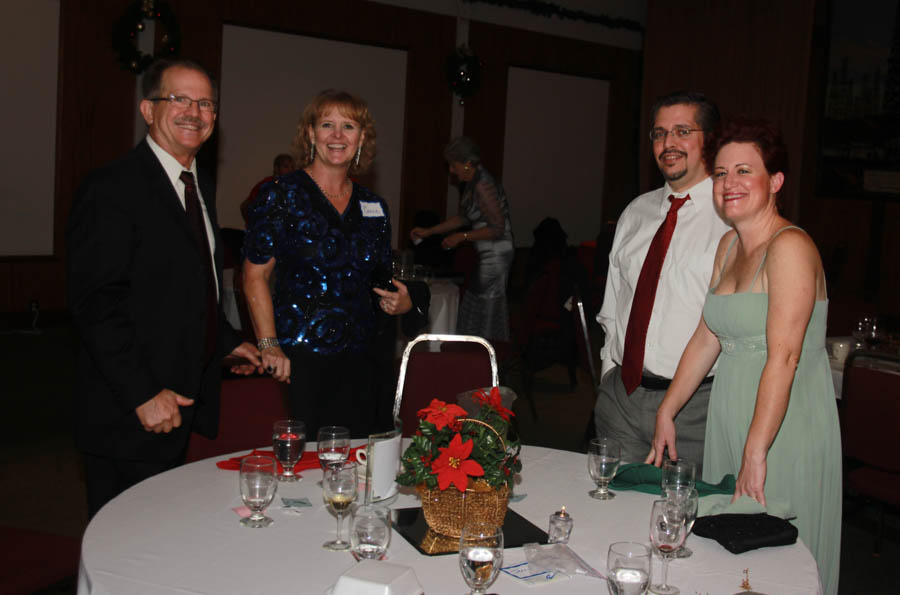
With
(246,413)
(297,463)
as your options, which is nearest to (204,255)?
(246,413)

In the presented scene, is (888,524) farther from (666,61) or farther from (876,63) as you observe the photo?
(876,63)

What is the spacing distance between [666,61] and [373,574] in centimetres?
628

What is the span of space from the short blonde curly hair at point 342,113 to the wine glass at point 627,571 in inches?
73.8

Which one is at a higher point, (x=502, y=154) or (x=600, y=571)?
(x=502, y=154)

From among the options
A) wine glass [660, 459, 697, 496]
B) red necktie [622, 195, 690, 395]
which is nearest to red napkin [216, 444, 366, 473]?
wine glass [660, 459, 697, 496]

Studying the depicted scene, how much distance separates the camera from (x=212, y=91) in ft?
8.52

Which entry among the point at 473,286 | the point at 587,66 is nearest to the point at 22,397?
the point at 473,286

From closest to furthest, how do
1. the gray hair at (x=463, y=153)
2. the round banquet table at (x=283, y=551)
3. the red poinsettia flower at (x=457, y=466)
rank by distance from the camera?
the round banquet table at (x=283, y=551) → the red poinsettia flower at (x=457, y=466) → the gray hair at (x=463, y=153)

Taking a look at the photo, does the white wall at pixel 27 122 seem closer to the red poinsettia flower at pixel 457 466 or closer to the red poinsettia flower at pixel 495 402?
the red poinsettia flower at pixel 495 402

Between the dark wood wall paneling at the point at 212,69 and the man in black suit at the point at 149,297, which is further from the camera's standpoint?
the dark wood wall paneling at the point at 212,69

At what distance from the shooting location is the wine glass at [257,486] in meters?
1.90

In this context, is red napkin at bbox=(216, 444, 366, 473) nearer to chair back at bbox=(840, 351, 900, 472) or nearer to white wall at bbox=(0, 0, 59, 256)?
chair back at bbox=(840, 351, 900, 472)

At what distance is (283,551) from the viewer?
179cm

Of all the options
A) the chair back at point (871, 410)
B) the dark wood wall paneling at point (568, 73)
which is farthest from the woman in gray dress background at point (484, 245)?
the dark wood wall paneling at point (568, 73)
